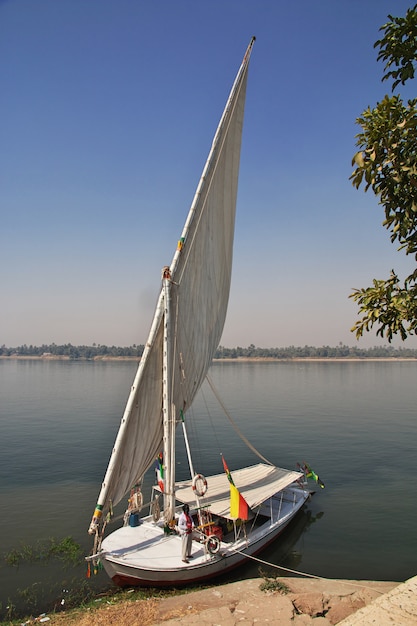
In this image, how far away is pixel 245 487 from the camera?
16078 millimetres

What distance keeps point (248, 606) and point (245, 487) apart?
5914mm

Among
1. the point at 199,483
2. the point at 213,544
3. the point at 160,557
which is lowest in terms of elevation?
the point at 160,557

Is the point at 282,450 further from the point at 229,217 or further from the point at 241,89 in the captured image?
the point at 241,89

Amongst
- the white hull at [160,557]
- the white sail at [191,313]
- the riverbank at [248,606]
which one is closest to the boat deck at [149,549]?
the white hull at [160,557]

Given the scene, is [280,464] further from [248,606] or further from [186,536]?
[248,606]

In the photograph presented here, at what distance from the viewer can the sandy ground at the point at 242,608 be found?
9.59 meters

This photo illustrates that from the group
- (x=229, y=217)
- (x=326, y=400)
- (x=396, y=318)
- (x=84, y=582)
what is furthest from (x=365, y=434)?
(x=396, y=318)

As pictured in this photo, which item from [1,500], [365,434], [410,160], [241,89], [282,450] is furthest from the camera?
[365,434]

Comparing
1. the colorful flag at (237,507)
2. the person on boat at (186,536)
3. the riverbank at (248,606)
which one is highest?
the colorful flag at (237,507)

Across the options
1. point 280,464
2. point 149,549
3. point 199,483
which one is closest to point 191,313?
point 199,483

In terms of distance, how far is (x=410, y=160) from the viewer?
7.05 m

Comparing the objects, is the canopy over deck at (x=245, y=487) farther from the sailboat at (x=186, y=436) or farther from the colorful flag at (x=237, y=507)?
the colorful flag at (x=237, y=507)

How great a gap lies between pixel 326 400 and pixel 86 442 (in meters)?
34.0

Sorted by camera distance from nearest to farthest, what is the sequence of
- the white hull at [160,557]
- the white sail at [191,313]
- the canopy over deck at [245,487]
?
the white hull at [160,557] → the white sail at [191,313] → the canopy over deck at [245,487]
